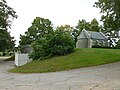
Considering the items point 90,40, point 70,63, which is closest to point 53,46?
point 70,63

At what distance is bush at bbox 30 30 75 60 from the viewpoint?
2314 centimetres

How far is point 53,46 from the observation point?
2361 centimetres

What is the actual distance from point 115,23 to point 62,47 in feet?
19.0

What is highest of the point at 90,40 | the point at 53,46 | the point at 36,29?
the point at 36,29

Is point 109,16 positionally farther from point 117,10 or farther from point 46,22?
point 46,22

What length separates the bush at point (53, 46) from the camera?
75.9ft

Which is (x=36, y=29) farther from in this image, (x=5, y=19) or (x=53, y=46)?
(x=53, y=46)

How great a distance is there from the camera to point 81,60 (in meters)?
19.9

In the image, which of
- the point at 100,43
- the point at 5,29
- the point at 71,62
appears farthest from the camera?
the point at 100,43

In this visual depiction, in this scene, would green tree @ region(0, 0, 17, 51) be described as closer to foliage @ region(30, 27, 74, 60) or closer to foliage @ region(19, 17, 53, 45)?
foliage @ region(30, 27, 74, 60)

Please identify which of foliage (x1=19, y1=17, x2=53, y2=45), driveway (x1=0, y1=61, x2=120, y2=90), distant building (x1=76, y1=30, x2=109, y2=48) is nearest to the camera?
driveway (x1=0, y1=61, x2=120, y2=90)

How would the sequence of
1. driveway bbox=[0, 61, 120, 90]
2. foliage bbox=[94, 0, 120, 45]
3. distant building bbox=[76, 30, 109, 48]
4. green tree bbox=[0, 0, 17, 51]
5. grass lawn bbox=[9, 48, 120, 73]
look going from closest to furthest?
1. driveway bbox=[0, 61, 120, 90]
2. grass lawn bbox=[9, 48, 120, 73]
3. foliage bbox=[94, 0, 120, 45]
4. green tree bbox=[0, 0, 17, 51]
5. distant building bbox=[76, 30, 109, 48]

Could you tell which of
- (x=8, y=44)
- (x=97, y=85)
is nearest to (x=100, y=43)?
(x=8, y=44)

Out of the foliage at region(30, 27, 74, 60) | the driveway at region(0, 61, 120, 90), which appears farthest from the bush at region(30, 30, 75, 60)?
the driveway at region(0, 61, 120, 90)
